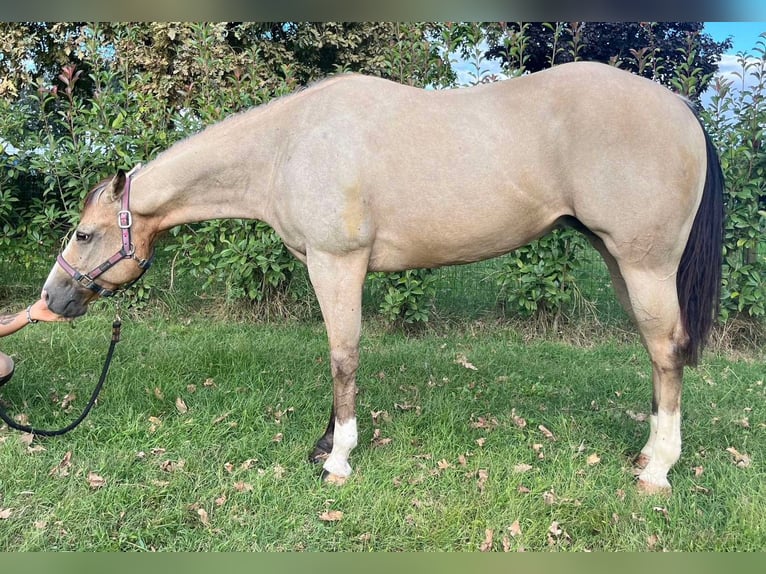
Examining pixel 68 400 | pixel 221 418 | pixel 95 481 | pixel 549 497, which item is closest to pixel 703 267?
pixel 549 497

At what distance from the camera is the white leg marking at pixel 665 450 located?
296 centimetres

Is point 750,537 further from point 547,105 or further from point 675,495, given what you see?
point 547,105

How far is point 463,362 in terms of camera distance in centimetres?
500

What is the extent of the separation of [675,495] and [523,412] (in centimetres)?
120

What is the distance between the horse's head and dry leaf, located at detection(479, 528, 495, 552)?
2.50 m

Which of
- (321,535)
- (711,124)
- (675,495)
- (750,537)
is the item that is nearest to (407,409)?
(321,535)

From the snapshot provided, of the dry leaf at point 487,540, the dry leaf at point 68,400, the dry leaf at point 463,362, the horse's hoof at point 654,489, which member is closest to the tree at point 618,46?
the dry leaf at point 463,362

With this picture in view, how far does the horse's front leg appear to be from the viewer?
302 centimetres

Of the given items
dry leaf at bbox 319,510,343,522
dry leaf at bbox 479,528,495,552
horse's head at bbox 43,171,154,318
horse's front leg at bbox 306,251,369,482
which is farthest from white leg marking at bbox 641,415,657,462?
horse's head at bbox 43,171,154,318

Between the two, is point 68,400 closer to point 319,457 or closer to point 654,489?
point 319,457

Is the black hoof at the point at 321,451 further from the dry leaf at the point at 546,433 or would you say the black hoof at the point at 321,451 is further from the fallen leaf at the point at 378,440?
the dry leaf at the point at 546,433

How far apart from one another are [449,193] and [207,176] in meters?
1.46

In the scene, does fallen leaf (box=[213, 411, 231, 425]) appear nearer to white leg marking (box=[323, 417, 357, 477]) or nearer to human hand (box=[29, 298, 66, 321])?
white leg marking (box=[323, 417, 357, 477])

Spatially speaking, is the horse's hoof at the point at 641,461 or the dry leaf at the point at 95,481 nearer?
the dry leaf at the point at 95,481
